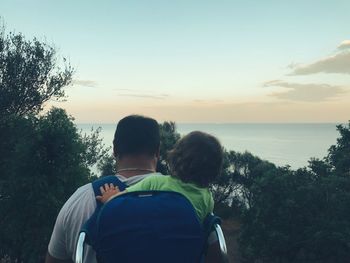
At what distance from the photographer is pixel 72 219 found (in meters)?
2.69

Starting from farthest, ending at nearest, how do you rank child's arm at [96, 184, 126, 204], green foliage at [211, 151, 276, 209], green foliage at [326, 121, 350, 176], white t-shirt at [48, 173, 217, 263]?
green foliage at [211, 151, 276, 209] → green foliage at [326, 121, 350, 176] → white t-shirt at [48, 173, 217, 263] → child's arm at [96, 184, 126, 204]

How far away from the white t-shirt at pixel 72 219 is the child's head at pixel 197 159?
0.32 meters

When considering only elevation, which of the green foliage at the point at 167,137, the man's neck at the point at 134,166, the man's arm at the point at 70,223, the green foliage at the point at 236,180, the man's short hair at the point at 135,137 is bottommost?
the green foliage at the point at 236,180

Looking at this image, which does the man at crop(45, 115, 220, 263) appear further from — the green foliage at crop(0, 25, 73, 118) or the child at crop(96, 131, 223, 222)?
the green foliage at crop(0, 25, 73, 118)

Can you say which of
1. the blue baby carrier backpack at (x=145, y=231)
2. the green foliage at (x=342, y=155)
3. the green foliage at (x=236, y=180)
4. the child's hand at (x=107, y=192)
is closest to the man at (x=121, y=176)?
the child's hand at (x=107, y=192)

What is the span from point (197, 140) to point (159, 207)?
2.86 feet

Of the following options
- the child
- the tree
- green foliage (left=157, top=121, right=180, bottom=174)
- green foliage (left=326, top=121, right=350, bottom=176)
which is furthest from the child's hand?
green foliage (left=157, top=121, right=180, bottom=174)

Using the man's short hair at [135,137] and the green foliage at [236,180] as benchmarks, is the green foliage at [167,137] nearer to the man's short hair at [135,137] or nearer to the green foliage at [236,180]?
the green foliage at [236,180]

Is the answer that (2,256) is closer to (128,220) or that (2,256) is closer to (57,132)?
(57,132)

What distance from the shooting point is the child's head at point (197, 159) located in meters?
2.89

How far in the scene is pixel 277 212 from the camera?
24.6 metres

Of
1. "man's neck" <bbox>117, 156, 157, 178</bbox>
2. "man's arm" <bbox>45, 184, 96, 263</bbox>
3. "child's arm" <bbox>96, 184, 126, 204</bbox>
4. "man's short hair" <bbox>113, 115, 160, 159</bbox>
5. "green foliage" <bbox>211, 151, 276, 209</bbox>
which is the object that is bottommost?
"green foliage" <bbox>211, 151, 276, 209</bbox>

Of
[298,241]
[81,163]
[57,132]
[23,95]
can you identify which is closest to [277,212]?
[298,241]

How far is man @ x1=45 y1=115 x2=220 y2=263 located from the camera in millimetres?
2670
